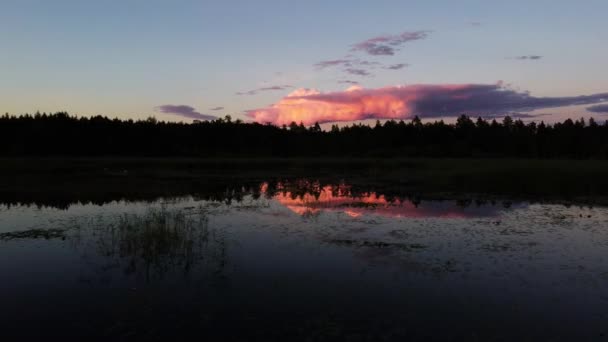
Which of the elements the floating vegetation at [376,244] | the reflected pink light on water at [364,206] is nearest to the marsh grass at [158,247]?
the floating vegetation at [376,244]

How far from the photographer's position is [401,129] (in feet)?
552

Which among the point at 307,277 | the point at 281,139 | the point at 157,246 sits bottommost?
the point at 307,277

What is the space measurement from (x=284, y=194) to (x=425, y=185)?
1552cm

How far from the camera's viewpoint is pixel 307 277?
13.1 m

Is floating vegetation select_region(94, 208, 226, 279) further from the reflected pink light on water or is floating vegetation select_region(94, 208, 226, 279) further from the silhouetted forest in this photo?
the silhouetted forest

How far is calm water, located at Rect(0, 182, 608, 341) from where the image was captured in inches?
376

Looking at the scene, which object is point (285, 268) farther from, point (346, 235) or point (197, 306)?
point (346, 235)

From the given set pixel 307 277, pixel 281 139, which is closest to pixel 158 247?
pixel 307 277

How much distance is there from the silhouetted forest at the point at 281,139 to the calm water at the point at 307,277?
10655cm

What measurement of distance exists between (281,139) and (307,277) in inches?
6534

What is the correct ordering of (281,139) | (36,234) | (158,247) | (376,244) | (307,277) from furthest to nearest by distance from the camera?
(281,139), (36,234), (376,244), (158,247), (307,277)

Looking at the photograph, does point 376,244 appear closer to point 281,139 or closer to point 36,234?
point 36,234

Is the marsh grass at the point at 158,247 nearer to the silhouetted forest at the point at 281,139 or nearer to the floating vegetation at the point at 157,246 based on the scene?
the floating vegetation at the point at 157,246

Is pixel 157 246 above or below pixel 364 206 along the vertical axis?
above
